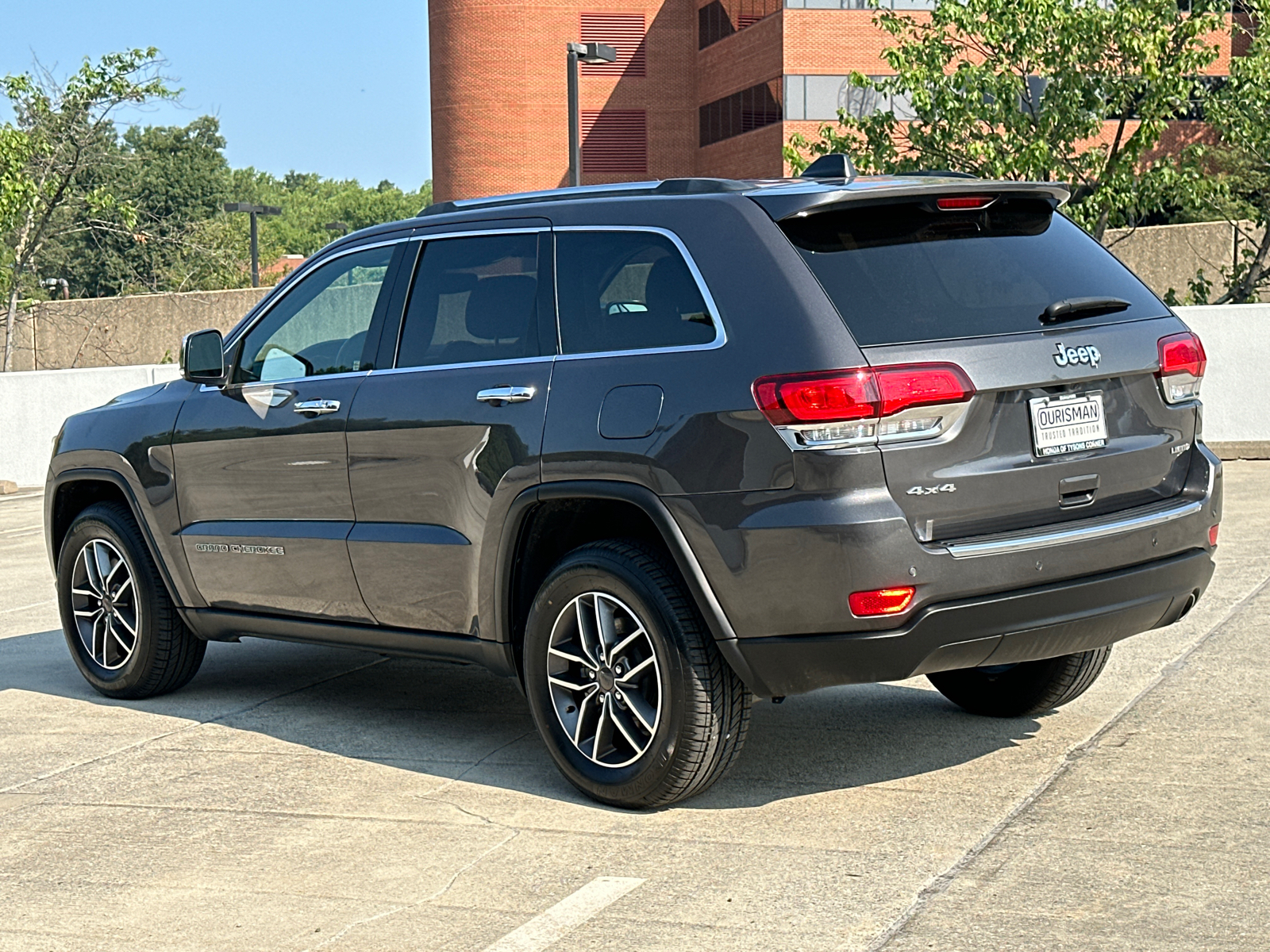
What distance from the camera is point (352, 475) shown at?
6262 millimetres

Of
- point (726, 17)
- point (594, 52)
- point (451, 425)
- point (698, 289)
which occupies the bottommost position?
point (451, 425)

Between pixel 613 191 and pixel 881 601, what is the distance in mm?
1862

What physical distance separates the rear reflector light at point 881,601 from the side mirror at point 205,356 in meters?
3.16

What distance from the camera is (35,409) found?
749 inches

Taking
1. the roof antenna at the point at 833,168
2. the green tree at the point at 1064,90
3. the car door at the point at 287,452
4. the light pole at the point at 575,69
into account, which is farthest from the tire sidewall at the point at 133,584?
the light pole at the point at 575,69

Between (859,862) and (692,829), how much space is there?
A: 2.06ft

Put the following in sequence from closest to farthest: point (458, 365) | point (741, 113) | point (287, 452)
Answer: point (458, 365) < point (287, 452) < point (741, 113)

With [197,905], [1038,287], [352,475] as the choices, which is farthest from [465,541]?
[1038,287]

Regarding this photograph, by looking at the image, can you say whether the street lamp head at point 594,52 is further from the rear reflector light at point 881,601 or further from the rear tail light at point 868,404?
the rear reflector light at point 881,601

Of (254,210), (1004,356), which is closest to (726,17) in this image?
(254,210)

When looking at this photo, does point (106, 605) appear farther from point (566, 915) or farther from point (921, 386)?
point (921, 386)

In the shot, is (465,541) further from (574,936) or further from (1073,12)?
(1073,12)

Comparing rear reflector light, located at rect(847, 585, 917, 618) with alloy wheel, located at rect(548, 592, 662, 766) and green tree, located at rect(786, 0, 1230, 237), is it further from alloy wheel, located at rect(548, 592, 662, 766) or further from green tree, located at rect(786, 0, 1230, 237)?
green tree, located at rect(786, 0, 1230, 237)

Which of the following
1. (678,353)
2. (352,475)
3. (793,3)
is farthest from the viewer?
(793,3)
